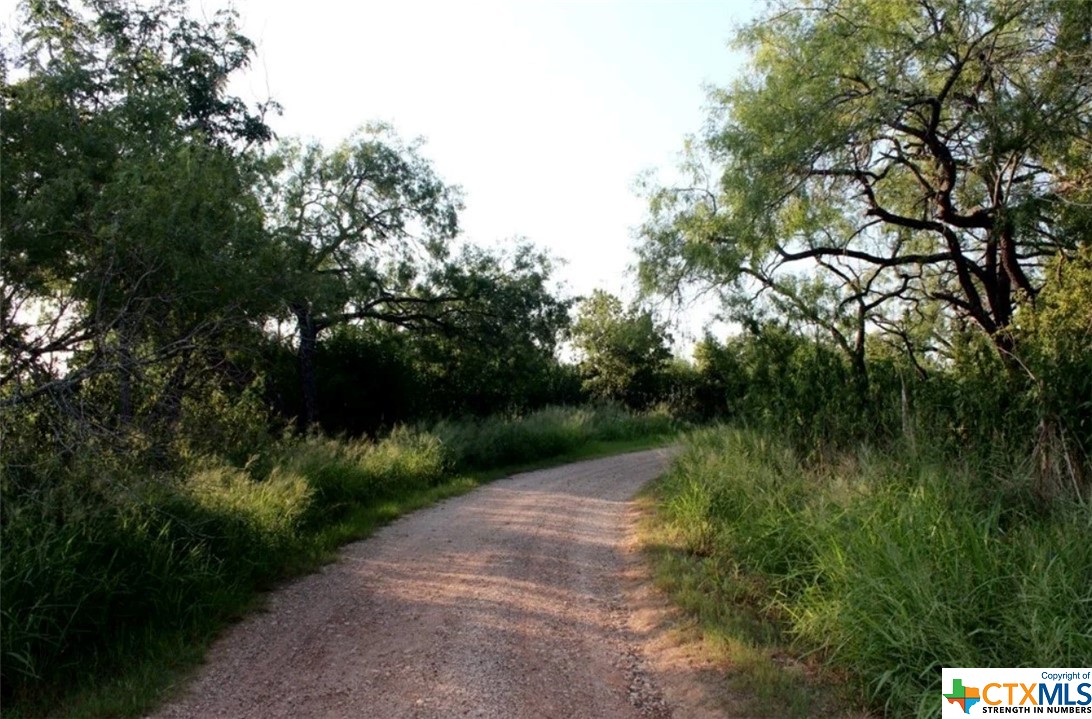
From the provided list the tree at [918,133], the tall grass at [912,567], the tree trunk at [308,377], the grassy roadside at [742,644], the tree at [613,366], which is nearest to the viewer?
the tall grass at [912,567]

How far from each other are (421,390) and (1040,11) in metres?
20.0

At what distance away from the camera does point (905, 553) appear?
5.39 metres

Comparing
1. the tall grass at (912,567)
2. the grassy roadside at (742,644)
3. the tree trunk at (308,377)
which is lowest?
the grassy roadside at (742,644)

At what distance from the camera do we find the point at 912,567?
17.1ft

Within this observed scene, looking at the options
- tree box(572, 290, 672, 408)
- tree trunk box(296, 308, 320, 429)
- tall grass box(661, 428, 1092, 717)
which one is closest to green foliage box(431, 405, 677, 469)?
tree trunk box(296, 308, 320, 429)

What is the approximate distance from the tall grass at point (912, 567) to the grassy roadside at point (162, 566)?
430cm

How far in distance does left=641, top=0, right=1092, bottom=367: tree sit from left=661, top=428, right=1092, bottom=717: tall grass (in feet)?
9.84

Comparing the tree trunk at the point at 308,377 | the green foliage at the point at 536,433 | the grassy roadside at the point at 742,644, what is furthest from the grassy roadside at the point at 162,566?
the tree trunk at the point at 308,377

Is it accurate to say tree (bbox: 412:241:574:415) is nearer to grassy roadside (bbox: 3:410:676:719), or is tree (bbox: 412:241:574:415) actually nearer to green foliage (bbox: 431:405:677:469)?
green foliage (bbox: 431:405:677:469)

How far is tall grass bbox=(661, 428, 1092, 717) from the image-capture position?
14.9ft

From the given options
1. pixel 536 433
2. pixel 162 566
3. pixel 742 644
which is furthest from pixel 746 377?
pixel 536 433

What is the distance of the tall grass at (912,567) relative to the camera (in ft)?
14.9

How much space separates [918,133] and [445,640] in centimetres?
997

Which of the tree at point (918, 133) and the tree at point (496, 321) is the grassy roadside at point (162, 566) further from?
the tree at point (496, 321)
